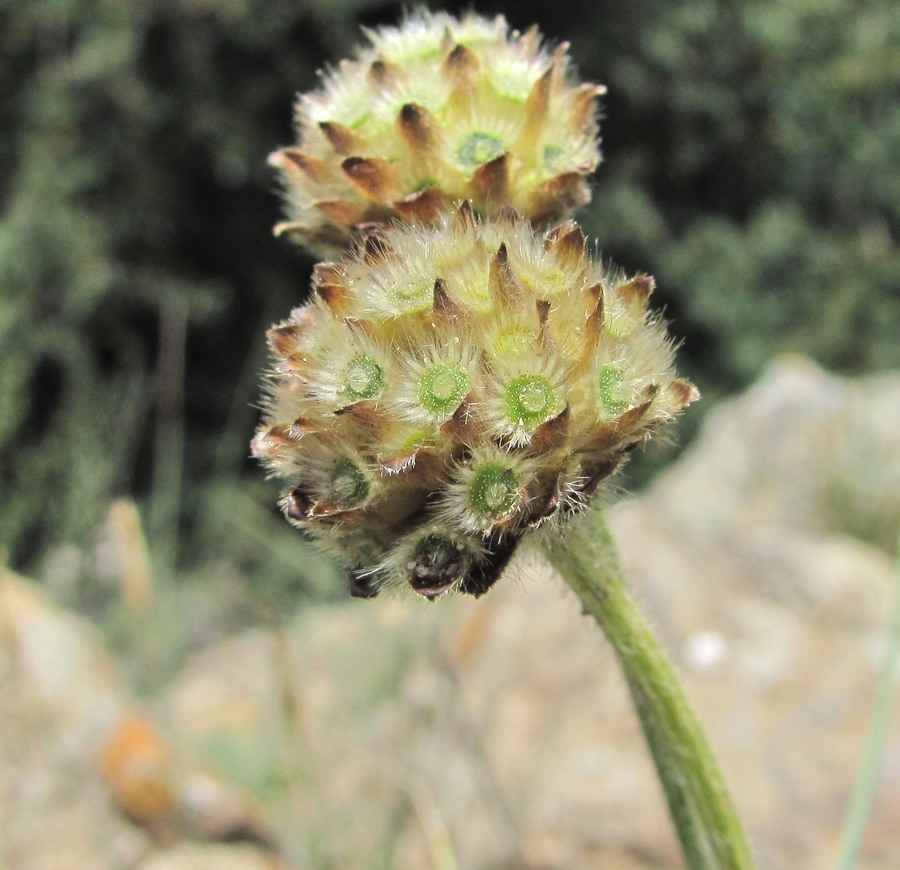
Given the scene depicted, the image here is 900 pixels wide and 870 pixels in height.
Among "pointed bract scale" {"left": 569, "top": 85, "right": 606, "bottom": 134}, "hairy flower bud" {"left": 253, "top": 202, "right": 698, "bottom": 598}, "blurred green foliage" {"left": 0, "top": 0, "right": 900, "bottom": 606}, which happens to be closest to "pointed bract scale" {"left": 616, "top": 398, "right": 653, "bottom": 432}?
"hairy flower bud" {"left": 253, "top": 202, "right": 698, "bottom": 598}

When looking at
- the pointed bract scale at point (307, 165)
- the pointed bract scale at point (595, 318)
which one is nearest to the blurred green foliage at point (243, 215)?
the pointed bract scale at point (307, 165)

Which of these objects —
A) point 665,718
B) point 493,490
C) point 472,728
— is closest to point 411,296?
point 493,490

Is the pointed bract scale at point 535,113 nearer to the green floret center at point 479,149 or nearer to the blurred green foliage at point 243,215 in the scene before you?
the green floret center at point 479,149

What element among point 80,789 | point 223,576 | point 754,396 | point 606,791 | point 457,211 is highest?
point 223,576

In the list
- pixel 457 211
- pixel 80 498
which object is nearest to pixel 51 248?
pixel 80 498

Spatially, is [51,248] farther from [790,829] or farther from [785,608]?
[790,829]

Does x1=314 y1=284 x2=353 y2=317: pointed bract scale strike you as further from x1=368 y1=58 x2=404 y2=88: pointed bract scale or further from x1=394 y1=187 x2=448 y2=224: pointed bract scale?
x1=368 y1=58 x2=404 y2=88: pointed bract scale
